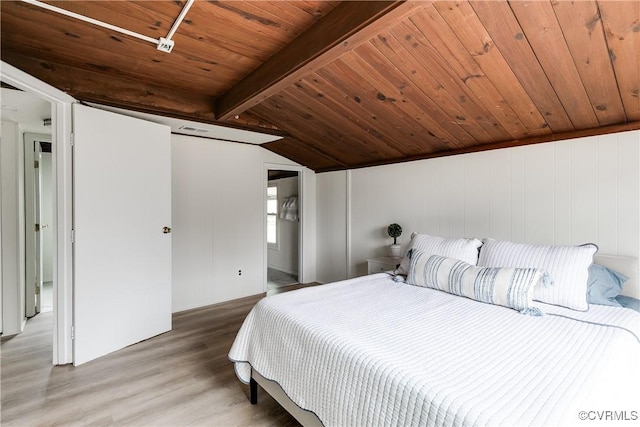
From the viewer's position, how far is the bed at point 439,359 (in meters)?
1.02

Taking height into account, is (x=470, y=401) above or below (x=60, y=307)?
above

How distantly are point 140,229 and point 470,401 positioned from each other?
2855 mm

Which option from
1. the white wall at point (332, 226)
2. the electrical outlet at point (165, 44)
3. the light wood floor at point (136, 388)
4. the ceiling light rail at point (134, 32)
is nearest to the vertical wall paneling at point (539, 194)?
the white wall at point (332, 226)

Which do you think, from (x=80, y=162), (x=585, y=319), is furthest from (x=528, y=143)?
(x=80, y=162)

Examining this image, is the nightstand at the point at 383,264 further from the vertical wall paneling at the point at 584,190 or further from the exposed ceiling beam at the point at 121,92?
the exposed ceiling beam at the point at 121,92

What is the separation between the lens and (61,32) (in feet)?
6.18

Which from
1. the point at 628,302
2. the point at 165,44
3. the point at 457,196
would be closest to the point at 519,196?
the point at 457,196

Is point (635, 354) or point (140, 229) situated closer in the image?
point (635, 354)

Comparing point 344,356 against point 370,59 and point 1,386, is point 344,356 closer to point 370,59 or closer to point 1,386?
point 370,59

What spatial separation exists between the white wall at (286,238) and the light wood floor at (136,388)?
283 centimetres

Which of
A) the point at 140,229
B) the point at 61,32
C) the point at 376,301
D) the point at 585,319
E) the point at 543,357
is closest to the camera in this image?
the point at 543,357

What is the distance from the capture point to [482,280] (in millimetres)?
2064

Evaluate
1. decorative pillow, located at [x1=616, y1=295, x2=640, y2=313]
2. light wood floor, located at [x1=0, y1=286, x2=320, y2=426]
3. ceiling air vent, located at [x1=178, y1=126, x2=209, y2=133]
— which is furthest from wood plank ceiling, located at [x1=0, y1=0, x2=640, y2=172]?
light wood floor, located at [x1=0, y1=286, x2=320, y2=426]

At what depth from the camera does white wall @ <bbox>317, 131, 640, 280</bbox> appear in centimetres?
224
